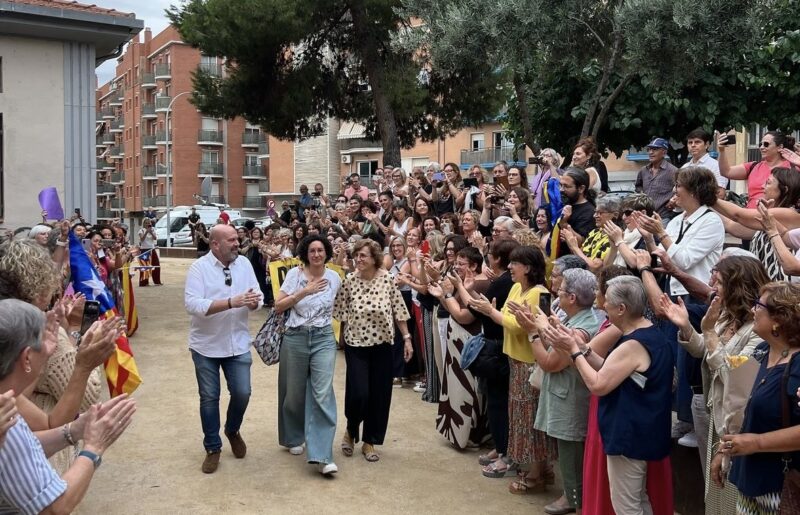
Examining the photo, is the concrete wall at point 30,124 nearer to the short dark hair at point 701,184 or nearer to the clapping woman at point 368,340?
the clapping woman at point 368,340

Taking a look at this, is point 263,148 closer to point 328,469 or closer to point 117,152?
point 117,152

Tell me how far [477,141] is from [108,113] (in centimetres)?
4848

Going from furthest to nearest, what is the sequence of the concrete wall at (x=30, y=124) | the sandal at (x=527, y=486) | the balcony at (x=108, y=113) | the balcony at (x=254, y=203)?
the balcony at (x=108, y=113), the balcony at (x=254, y=203), the concrete wall at (x=30, y=124), the sandal at (x=527, y=486)

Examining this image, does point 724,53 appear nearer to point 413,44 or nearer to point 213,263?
point 413,44

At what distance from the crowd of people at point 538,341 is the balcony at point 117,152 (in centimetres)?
7241

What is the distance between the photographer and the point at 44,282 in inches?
166

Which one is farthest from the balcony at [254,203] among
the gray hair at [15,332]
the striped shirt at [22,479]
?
the striped shirt at [22,479]

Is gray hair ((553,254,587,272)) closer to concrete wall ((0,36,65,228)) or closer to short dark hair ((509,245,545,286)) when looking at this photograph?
short dark hair ((509,245,545,286))

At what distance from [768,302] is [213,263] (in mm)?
4410

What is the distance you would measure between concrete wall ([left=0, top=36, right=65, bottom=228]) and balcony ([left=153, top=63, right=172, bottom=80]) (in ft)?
176

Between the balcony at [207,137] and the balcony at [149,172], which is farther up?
the balcony at [207,137]

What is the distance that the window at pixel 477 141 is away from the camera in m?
47.9

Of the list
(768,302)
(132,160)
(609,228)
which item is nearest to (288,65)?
(609,228)

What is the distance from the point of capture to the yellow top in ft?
19.6
